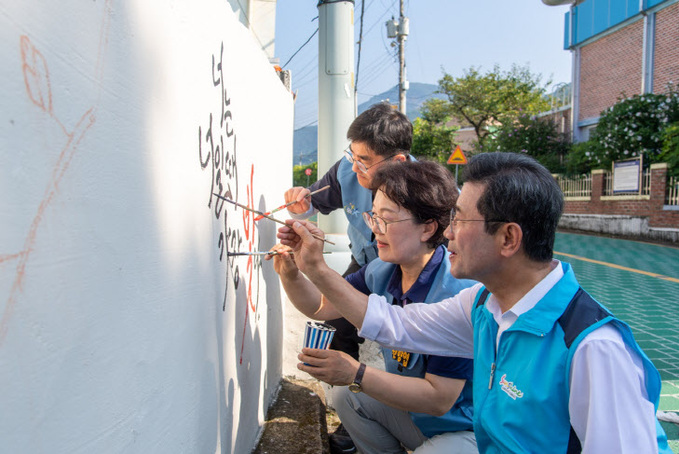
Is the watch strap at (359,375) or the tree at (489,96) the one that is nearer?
the watch strap at (359,375)

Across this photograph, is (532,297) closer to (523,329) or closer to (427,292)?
(523,329)

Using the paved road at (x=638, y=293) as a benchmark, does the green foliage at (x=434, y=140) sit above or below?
above

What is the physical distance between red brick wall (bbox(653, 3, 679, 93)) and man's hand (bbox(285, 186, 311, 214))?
720 inches

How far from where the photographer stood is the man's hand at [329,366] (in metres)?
1.76

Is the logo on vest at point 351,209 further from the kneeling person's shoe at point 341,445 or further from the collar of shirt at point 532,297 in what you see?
the collar of shirt at point 532,297

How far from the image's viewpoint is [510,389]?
138 cm

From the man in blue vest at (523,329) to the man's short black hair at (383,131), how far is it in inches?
37.5

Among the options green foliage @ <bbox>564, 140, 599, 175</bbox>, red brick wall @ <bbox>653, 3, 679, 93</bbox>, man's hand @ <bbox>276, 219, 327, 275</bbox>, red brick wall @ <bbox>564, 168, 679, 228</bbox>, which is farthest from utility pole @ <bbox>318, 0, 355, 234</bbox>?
red brick wall @ <bbox>653, 3, 679, 93</bbox>

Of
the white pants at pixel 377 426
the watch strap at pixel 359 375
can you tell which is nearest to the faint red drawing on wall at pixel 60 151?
the watch strap at pixel 359 375

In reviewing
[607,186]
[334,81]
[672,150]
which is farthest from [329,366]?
[607,186]

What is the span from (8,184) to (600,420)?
4.02 feet

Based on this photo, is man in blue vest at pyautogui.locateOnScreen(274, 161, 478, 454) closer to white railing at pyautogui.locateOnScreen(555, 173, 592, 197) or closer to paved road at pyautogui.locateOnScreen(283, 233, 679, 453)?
paved road at pyautogui.locateOnScreen(283, 233, 679, 453)

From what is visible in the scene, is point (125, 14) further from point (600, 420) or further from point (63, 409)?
point (600, 420)

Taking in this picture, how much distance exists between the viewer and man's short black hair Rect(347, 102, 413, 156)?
262cm
